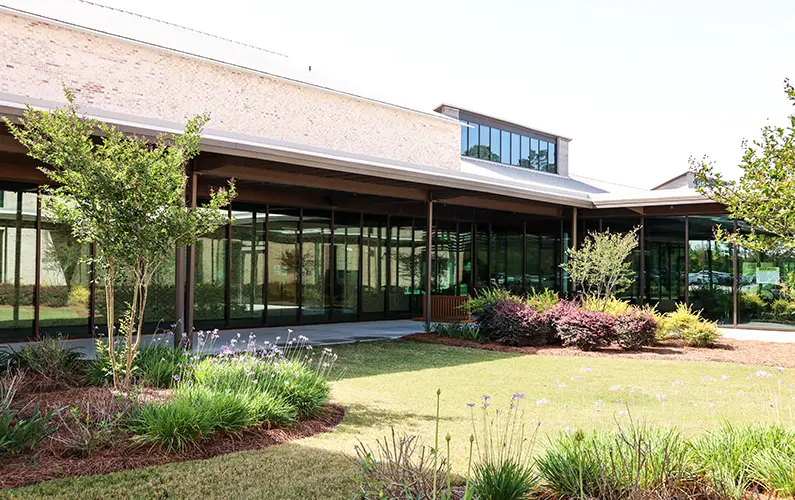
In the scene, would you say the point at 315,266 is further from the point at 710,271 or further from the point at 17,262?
the point at 710,271

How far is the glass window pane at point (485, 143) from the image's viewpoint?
115 ft

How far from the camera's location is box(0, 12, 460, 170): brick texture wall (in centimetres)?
1686

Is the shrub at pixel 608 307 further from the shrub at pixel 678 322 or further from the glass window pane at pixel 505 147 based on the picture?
the glass window pane at pixel 505 147

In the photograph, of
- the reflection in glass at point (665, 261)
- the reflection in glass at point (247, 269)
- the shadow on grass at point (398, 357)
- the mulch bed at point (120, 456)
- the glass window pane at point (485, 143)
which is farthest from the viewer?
the glass window pane at point (485, 143)

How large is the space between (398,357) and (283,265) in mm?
7159

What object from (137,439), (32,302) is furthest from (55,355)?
(32,302)

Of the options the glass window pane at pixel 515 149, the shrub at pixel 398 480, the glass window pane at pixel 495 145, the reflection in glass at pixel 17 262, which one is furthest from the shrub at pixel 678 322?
the glass window pane at pixel 515 149

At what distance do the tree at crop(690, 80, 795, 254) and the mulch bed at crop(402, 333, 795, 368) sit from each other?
30.8 feet

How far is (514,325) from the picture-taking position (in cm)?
1559

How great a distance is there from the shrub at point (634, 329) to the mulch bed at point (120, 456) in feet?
30.2

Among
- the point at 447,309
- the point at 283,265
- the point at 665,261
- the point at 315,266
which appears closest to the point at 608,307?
the point at 665,261

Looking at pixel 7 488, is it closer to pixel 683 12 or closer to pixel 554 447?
pixel 554 447

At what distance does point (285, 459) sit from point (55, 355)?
502 centimetres

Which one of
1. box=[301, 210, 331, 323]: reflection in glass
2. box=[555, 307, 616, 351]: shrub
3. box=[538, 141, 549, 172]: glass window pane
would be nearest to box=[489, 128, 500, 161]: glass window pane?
box=[538, 141, 549, 172]: glass window pane
